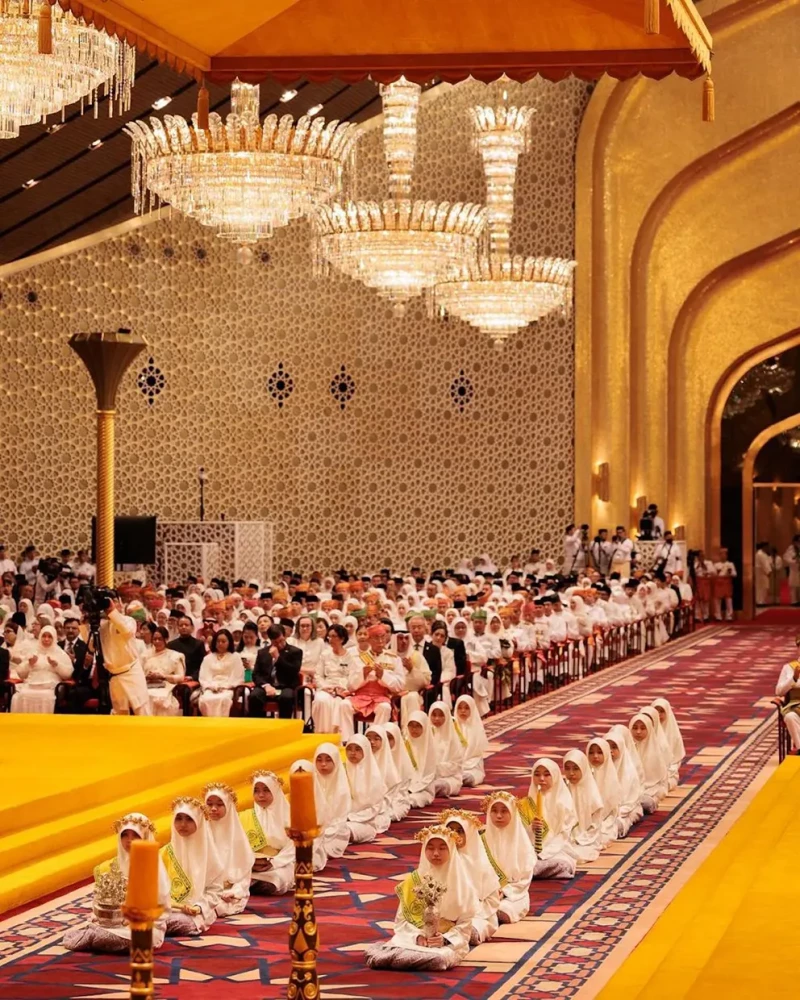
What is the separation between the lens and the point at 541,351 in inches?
960

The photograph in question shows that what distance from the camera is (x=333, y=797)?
9.03 meters

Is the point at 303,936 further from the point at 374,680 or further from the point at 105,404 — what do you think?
the point at 105,404

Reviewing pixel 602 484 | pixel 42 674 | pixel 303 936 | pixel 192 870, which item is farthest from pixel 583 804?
pixel 602 484

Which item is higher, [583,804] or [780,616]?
[780,616]

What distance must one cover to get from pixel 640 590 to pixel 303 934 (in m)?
16.0

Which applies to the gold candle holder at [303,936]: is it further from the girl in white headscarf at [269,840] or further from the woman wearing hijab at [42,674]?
the woman wearing hijab at [42,674]

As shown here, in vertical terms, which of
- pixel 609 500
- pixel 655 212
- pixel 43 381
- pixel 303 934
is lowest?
pixel 303 934

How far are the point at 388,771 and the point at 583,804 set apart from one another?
1321 millimetres

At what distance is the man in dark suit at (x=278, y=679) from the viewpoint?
1273cm

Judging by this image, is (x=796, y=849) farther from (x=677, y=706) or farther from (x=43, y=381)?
(x=43, y=381)

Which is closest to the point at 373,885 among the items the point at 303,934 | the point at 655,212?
the point at 303,934

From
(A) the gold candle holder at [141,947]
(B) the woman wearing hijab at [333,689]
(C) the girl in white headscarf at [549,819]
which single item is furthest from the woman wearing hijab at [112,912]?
(B) the woman wearing hijab at [333,689]

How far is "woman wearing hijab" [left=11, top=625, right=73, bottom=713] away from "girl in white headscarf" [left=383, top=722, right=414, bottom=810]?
3.71 meters

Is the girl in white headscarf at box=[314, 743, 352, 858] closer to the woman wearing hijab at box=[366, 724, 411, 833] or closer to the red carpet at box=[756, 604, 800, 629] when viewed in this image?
the woman wearing hijab at box=[366, 724, 411, 833]
